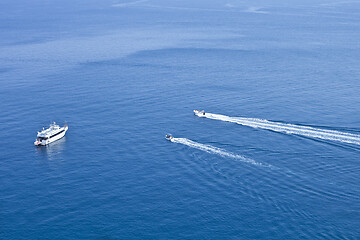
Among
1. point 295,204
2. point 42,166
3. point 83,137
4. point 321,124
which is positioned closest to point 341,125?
point 321,124

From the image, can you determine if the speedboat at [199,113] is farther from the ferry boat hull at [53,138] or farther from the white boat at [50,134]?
the white boat at [50,134]

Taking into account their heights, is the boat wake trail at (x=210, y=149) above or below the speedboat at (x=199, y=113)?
below

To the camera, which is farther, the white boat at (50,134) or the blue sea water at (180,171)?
the white boat at (50,134)

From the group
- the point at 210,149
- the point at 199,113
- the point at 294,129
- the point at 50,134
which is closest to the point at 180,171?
the point at 210,149

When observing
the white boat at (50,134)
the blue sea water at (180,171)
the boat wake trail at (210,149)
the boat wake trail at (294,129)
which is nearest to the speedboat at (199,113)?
the boat wake trail at (294,129)

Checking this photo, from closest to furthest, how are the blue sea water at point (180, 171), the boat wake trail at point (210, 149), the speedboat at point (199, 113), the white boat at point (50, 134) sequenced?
the blue sea water at point (180, 171) < the boat wake trail at point (210, 149) < the white boat at point (50, 134) < the speedboat at point (199, 113)

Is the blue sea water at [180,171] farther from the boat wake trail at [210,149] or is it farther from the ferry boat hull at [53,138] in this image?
the ferry boat hull at [53,138]

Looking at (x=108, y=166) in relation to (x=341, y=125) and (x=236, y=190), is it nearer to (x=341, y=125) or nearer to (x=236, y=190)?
(x=236, y=190)

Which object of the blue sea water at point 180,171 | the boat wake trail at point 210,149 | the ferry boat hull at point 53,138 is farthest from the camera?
the ferry boat hull at point 53,138
